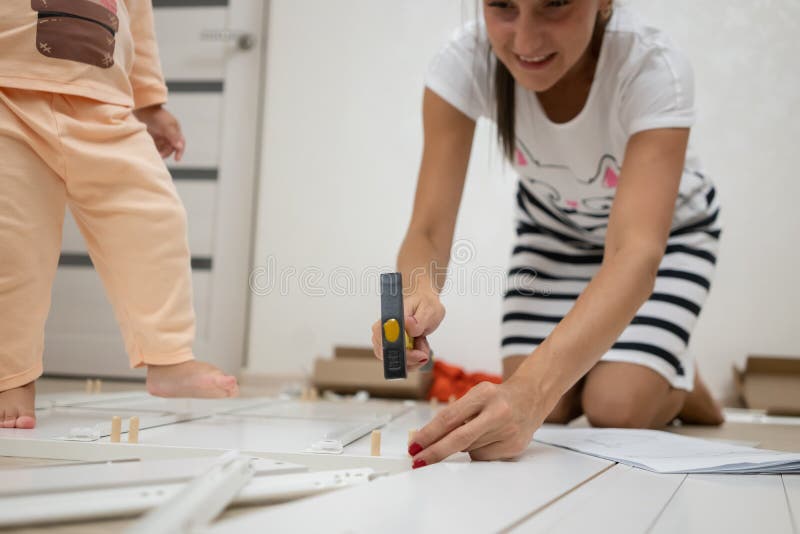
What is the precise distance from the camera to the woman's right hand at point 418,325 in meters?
0.85

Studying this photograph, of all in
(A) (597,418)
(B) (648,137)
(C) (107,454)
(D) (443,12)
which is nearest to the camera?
(C) (107,454)

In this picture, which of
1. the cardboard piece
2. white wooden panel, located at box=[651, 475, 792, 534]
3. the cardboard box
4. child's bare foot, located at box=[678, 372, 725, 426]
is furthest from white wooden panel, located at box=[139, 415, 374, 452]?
the cardboard box

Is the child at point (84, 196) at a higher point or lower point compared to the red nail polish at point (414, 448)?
higher

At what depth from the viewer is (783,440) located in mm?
1333

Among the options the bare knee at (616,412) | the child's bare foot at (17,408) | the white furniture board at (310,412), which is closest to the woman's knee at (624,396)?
the bare knee at (616,412)

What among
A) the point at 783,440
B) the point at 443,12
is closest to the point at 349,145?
the point at 443,12

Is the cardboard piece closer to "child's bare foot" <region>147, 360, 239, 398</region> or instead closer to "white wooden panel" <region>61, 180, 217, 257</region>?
"white wooden panel" <region>61, 180, 217, 257</region>

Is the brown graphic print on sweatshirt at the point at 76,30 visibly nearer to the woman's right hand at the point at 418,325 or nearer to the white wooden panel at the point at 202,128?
the woman's right hand at the point at 418,325

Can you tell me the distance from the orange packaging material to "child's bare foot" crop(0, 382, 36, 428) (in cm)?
132

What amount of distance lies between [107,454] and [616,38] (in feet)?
3.03

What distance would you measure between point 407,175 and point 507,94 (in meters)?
1.30

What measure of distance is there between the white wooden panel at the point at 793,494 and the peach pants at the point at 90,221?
768 millimetres

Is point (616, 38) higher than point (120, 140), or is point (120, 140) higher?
point (616, 38)

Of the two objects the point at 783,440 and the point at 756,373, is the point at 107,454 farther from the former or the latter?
the point at 756,373
